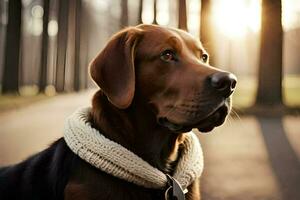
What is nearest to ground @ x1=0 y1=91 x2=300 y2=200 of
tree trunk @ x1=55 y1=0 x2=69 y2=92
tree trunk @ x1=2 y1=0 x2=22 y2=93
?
tree trunk @ x1=2 y1=0 x2=22 y2=93

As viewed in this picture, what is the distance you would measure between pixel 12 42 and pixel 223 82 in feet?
58.1

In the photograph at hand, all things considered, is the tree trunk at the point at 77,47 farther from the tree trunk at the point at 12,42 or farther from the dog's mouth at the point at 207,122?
the dog's mouth at the point at 207,122

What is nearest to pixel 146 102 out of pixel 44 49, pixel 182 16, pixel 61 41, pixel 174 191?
pixel 174 191

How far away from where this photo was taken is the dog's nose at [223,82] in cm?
319

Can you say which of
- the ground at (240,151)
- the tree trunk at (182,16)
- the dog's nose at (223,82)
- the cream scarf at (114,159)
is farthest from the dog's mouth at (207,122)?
the tree trunk at (182,16)

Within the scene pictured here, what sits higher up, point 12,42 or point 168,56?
point 168,56

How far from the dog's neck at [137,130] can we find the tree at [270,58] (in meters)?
9.90

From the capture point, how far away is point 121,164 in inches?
134

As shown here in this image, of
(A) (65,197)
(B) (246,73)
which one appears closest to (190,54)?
(A) (65,197)

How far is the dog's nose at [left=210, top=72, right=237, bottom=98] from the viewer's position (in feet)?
10.5

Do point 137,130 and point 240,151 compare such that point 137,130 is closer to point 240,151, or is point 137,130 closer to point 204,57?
point 204,57

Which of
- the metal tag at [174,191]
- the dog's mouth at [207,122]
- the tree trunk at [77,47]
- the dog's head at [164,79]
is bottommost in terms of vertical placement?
the tree trunk at [77,47]

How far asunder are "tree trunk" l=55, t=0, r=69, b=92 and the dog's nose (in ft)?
86.2

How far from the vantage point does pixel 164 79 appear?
11.8 feet
